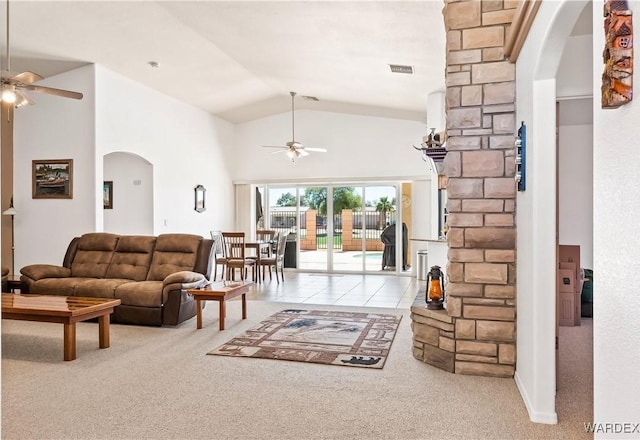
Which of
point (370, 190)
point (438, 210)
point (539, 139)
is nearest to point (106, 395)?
point (539, 139)

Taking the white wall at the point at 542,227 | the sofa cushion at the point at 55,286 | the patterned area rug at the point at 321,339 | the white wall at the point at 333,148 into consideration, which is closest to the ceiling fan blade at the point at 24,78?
the sofa cushion at the point at 55,286

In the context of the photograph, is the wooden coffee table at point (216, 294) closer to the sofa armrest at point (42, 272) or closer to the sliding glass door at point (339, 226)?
the sofa armrest at point (42, 272)

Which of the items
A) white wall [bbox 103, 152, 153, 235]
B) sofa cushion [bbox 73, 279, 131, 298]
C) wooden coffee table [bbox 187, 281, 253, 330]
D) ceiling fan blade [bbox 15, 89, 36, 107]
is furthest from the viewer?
white wall [bbox 103, 152, 153, 235]

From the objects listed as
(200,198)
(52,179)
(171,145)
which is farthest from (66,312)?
(200,198)

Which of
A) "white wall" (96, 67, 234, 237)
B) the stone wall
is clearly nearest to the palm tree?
"white wall" (96, 67, 234, 237)

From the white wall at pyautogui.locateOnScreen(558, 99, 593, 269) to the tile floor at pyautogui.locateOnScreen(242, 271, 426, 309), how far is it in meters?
2.16

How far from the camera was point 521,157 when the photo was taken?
3.00 meters

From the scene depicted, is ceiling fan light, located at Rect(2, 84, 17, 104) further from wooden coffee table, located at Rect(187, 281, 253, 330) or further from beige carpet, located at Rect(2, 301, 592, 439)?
wooden coffee table, located at Rect(187, 281, 253, 330)

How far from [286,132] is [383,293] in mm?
4605

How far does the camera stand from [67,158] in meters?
6.79

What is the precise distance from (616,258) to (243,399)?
2.38 metres

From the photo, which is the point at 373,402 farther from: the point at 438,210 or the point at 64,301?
the point at 438,210

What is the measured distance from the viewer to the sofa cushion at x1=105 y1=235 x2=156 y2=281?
563 centimetres

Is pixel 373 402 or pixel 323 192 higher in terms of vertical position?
pixel 323 192
